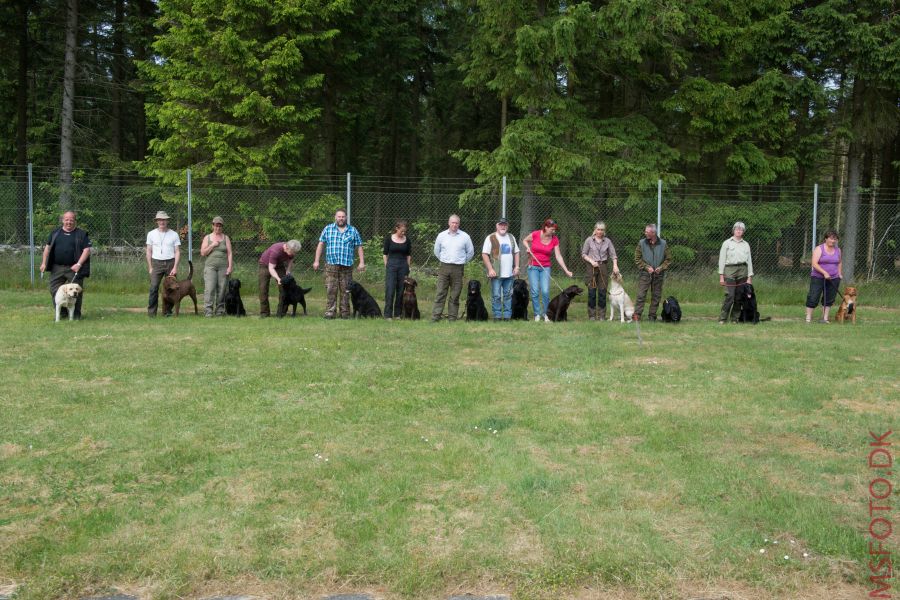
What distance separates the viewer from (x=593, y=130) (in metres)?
→ 17.4

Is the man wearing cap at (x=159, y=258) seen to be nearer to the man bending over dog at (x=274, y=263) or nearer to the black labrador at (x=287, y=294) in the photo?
the man bending over dog at (x=274, y=263)

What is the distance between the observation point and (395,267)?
37.9 feet

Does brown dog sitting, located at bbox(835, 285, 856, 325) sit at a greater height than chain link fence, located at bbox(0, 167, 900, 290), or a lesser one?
lesser

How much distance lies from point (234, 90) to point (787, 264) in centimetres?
1364

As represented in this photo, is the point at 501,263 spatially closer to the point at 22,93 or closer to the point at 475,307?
the point at 475,307

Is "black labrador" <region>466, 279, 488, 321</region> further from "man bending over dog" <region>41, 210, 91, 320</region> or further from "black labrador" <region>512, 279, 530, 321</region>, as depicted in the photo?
"man bending over dog" <region>41, 210, 91, 320</region>

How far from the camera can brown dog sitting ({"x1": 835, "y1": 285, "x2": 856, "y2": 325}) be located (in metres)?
11.9

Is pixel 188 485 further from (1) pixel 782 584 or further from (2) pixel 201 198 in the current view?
(2) pixel 201 198

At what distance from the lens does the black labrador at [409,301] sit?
11562 millimetres

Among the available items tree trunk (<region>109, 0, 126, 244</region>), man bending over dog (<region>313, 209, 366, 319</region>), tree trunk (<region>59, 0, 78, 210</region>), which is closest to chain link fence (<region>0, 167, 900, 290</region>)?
man bending over dog (<region>313, 209, 366, 319</region>)

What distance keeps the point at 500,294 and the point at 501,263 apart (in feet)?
1.72

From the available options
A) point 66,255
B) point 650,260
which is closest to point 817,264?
point 650,260

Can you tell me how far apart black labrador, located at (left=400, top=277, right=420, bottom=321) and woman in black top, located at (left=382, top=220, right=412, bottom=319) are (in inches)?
2.2

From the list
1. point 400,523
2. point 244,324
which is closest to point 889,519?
point 400,523
